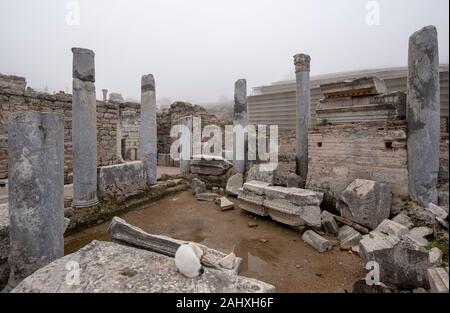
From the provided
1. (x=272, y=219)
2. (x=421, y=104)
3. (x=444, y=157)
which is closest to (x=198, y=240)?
(x=272, y=219)

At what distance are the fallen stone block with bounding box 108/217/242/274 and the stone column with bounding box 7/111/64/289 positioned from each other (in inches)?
32.9

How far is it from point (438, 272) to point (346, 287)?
1.04 meters

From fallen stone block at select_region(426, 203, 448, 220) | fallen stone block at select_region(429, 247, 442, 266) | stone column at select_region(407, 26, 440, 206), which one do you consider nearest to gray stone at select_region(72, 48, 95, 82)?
stone column at select_region(407, 26, 440, 206)

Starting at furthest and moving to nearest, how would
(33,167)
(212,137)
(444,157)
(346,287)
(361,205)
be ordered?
(212,137), (444,157), (361,205), (346,287), (33,167)

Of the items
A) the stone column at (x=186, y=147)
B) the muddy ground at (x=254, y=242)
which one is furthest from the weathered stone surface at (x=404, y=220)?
the stone column at (x=186, y=147)

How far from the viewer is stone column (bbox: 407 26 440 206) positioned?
14.1 feet

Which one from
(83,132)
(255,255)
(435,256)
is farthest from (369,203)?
(83,132)

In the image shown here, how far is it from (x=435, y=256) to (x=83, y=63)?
22.0 ft

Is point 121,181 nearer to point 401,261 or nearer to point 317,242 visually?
point 317,242

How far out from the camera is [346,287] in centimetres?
295

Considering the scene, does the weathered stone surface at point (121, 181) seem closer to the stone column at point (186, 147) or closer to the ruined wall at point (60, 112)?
the stone column at point (186, 147)

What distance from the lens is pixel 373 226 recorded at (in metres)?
4.43

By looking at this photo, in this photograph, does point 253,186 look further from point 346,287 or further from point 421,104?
point 421,104

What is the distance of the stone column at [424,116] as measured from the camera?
431cm
